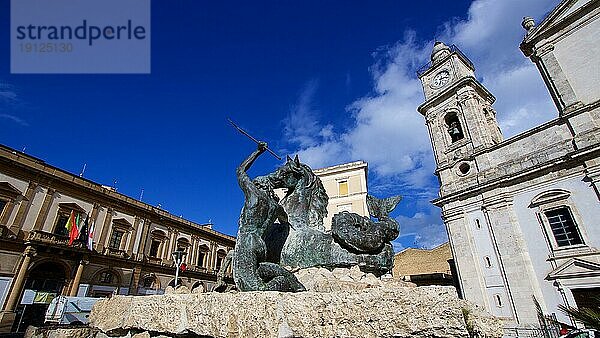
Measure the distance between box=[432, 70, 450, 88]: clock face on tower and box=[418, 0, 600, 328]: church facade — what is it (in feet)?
7.65

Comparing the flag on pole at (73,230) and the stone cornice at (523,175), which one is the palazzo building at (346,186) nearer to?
the stone cornice at (523,175)

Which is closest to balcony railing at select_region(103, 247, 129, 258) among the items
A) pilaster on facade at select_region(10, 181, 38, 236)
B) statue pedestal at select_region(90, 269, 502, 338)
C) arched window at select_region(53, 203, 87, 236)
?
arched window at select_region(53, 203, 87, 236)

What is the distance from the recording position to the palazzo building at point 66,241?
14633 millimetres

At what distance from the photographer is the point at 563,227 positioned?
45.4ft

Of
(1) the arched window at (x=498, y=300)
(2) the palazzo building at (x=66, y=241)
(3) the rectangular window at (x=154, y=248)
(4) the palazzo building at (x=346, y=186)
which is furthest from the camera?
(4) the palazzo building at (x=346, y=186)

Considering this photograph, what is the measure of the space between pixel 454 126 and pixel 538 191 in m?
7.33

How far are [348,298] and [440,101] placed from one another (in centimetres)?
2344

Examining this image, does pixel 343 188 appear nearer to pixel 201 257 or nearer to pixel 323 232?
pixel 201 257

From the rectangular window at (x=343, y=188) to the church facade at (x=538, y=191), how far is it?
871 cm

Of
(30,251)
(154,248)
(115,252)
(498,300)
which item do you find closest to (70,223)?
(30,251)

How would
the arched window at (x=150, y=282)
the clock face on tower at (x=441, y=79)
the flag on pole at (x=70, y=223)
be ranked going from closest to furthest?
the flag on pole at (x=70, y=223), the arched window at (x=150, y=282), the clock face on tower at (x=441, y=79)

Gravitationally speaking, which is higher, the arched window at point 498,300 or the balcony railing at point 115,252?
the balcony railing at point 115,252

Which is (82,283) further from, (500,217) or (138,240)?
(500,217)

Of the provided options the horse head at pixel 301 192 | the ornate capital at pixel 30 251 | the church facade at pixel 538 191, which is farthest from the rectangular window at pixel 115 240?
the church facade at pixel 538 191
